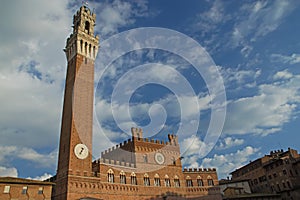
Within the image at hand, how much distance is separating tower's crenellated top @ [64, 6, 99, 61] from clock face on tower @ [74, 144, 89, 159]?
15079 mm

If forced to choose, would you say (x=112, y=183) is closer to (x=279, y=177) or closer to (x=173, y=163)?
(x=173, y=163)

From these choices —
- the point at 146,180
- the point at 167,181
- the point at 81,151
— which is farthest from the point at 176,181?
the point at 81,151

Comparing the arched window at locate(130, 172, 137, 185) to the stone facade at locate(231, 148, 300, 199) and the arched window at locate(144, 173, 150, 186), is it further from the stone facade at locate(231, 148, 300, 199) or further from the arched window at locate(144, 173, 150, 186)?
the stone facade at locate(231, 148, 300, 199)

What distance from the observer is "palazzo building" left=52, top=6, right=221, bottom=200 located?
32.1 metres

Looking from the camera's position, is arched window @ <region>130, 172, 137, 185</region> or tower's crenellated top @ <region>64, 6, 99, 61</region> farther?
tower's crenellated top @ <region>64, 6, 99, 61</region>

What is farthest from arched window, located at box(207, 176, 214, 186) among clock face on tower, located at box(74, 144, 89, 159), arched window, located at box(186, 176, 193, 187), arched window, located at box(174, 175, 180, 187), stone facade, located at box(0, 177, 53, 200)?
stone facade, located at box(0, 177, 53, 200)

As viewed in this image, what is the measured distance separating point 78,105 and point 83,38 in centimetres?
1203

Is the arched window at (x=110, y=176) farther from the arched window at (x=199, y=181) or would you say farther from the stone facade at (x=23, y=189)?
the arched window at (x=199, y=181)

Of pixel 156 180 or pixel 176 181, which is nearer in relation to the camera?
pixel 156 180

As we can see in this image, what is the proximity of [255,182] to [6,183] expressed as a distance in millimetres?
51779

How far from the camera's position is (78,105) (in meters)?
35.7

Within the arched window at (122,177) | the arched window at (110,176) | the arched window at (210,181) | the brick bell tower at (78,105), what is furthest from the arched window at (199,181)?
the brick bell tower at (78,105)

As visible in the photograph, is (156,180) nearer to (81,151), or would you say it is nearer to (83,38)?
(81,151)

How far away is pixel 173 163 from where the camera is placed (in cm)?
4550
